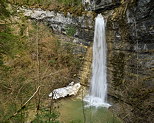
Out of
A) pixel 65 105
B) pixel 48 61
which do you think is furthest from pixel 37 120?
pixel 48 61

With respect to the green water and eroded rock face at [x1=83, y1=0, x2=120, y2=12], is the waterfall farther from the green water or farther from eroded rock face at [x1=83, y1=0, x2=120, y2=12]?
the green water

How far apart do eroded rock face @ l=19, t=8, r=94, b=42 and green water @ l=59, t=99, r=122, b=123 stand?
413 cm

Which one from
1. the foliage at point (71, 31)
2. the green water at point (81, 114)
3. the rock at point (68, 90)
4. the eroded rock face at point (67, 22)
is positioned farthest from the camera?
the foliage at point (71, 31)

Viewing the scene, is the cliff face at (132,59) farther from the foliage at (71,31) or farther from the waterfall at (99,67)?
the foliage at (71,31)

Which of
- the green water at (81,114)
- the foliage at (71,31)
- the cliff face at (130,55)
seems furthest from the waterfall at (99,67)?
the foliage at (71,31)

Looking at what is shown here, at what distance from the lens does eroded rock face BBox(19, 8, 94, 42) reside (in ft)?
34.7

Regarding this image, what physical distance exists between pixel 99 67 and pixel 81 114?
9.94 feet

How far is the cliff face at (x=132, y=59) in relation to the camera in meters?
6.97

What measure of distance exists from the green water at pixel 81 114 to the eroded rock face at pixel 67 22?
4126 mm

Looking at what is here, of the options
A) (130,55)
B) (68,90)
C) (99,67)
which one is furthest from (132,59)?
(68,90)

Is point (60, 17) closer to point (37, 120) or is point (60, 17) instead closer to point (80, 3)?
point (80, 3)

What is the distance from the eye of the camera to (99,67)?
32.8 ft

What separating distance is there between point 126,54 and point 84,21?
142 inches

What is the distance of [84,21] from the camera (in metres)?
10.7
